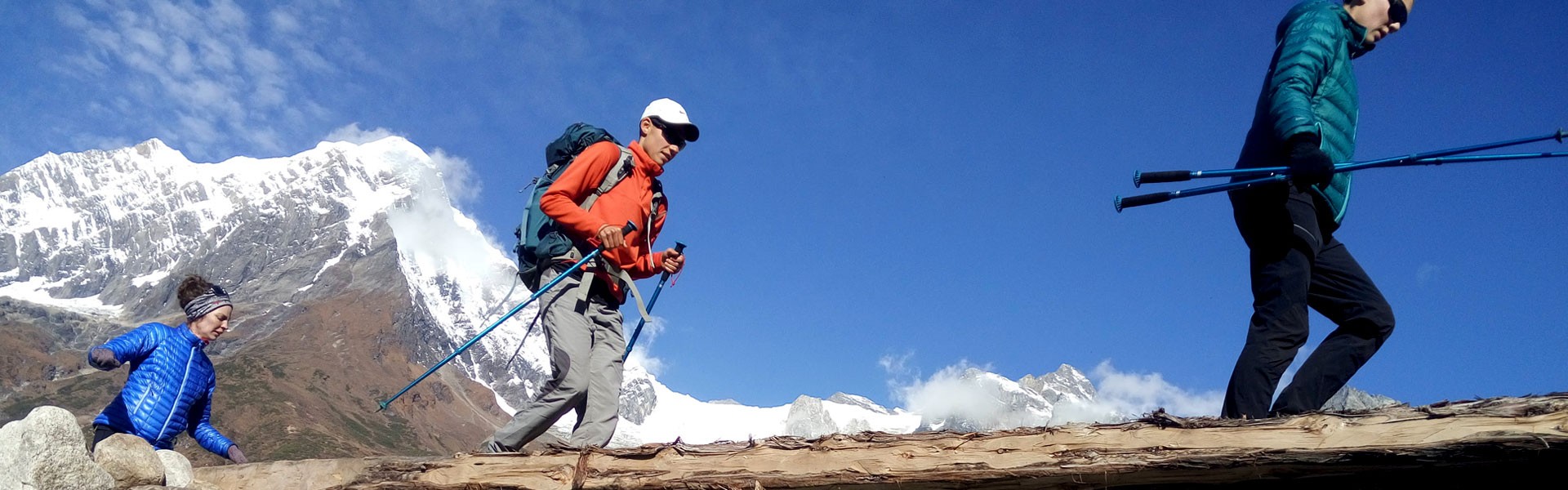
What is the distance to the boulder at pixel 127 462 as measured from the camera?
6.10 metres

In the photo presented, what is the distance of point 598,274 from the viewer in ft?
22.3

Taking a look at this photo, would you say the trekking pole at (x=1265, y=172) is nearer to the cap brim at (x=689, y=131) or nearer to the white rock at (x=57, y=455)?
the cap brim at (x=689, y=131)

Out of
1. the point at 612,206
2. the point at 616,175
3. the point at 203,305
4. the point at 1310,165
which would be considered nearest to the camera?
the point at 1310,165

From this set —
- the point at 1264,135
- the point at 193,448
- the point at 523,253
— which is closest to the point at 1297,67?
the point at 1264,135

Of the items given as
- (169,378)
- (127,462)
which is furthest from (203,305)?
(127,462)

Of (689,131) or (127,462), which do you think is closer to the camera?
(127,462)

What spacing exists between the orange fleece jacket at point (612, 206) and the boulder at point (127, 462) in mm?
2727

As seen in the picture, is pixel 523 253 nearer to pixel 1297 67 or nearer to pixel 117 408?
pixel 117 408

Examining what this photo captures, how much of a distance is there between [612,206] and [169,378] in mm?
3190

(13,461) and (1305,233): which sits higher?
(1305,233)

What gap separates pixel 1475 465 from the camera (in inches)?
156

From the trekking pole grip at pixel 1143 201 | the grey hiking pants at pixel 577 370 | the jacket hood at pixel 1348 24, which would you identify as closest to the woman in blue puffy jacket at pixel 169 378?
the grey hiking pants at pixel 577 370

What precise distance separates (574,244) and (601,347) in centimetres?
69

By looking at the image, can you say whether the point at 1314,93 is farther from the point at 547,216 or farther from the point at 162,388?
the point at 162,388
